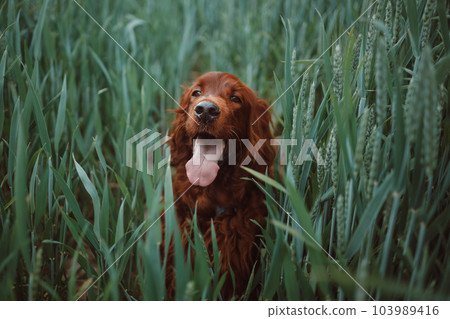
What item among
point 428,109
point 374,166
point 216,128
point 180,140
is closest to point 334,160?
point 374,166

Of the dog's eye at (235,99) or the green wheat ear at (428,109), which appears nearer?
the green wheat ear at (428,109)

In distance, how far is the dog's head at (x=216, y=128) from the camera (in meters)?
0.76

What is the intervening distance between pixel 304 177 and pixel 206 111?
286 millimetres

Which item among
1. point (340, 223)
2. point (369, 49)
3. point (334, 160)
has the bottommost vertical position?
point (340, 223)

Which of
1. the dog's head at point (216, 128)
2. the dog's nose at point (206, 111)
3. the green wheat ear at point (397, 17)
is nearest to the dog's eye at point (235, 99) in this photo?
the dog's head at point (216, 128)

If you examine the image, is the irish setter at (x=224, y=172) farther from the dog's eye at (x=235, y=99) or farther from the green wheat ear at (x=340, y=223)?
the green wheat ear at (x=340, y=223)

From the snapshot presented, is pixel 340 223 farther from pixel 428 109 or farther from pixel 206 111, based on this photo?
pixel 206 111

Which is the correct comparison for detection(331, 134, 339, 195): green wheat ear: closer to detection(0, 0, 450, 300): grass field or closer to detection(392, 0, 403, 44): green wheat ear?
detection(0, 0, 450, 300): grass field

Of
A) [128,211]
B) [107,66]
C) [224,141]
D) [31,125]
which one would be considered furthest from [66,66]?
[224,141]

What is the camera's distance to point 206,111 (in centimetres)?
74

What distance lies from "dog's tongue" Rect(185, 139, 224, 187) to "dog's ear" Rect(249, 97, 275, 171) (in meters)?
0.10

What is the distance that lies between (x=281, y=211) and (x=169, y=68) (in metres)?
0.94

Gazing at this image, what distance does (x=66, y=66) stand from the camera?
112cm

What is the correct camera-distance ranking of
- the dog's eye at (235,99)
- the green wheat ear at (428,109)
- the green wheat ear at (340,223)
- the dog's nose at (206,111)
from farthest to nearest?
the dog's eye at (235,99) < the dog's nose at (206,111) < the green wheat ear at (340,223) < the green wheat ear at (428,109)
